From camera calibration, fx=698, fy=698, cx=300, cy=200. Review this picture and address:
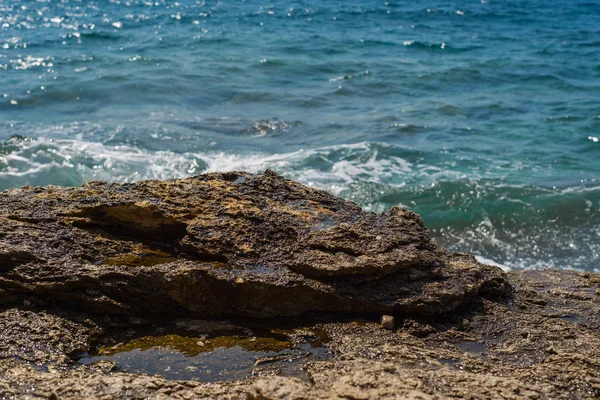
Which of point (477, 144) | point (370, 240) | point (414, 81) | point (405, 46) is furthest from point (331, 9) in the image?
point (370, 240)

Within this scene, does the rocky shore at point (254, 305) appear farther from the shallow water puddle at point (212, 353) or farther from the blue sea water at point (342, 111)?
the blue sea water at point (342, 111)

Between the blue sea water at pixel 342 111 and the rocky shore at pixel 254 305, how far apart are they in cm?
338

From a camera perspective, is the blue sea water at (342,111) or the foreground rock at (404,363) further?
the blue sea water at (342,111)

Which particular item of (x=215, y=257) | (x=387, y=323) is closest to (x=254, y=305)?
→ (x=215, y=257)

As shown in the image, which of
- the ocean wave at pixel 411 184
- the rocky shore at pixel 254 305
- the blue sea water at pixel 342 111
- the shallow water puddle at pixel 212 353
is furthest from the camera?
the blue sea water at pixel 342 111

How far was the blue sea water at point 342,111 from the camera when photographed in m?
8.49

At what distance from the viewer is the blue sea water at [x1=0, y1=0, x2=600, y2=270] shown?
8492 mm

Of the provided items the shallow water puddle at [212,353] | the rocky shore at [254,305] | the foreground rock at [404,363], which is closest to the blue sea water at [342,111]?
the foreground rock at [404,363]

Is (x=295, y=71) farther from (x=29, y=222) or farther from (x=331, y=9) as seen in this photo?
(x=29, y=222)

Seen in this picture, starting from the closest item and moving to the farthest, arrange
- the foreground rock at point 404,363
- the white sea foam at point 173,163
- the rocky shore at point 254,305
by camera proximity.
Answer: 1. the foreground rock at point 404,363
2. the rocky shore at point 254,305
3. the white sea foam at point 173,163

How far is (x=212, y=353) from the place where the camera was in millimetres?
3211

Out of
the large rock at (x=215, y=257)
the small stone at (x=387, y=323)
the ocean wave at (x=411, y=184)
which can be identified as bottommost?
the ocean wave at (x=411, y=184)

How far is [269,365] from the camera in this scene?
3125 mm

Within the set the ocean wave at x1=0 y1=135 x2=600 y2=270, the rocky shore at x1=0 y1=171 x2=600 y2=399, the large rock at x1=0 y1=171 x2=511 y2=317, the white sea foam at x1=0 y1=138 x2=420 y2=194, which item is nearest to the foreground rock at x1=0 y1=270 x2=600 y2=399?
the rocky shore at x1=0 y1=171 x2=600 y2=399
